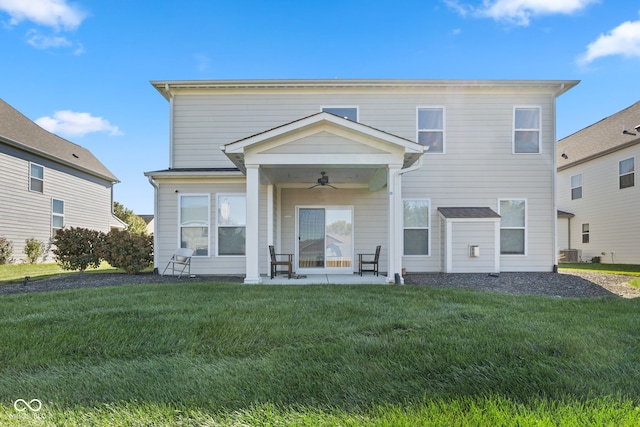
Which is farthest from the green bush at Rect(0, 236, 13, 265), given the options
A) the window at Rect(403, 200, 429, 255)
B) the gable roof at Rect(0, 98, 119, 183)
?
the window at Rect(403, 200, 429, 255)

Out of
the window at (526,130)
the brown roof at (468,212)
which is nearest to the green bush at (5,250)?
the brown roof at (468,212)

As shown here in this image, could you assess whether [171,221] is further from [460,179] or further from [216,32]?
[460,179]

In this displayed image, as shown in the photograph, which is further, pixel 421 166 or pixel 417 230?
pixel 417 230

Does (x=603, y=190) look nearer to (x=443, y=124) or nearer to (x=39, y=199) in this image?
(x=443, y=124)

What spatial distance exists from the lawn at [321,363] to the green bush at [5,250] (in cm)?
1066

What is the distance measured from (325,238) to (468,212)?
4184mm

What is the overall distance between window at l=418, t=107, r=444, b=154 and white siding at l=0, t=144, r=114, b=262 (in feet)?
51.2

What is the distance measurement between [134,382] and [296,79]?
30.5ft

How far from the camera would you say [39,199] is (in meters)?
15.5

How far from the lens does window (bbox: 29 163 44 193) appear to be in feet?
49.9

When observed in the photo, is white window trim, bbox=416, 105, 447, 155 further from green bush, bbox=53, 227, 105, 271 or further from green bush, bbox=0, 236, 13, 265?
green bush, bbox=0, 236, 13, 265

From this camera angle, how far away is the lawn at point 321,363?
89.3 inches

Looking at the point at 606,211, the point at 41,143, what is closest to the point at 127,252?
the point at 41,143

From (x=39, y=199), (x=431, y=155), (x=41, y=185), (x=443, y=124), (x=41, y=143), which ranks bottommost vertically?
(x=39, y=199)
